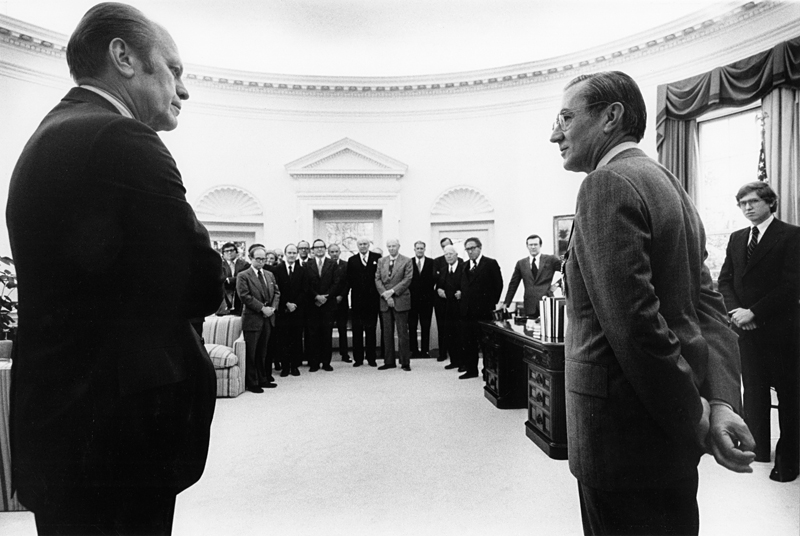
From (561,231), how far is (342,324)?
11.7 feet

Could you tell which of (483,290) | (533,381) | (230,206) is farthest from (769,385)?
(230,206)

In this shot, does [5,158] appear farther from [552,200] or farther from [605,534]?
[552,200]

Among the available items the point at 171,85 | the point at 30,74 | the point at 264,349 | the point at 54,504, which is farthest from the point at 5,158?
the point at 264,349

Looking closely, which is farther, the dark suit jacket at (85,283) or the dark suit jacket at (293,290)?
the dark suit jacket at (293,290)

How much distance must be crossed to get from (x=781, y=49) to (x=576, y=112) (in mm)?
3837

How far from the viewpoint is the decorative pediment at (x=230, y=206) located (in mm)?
7461

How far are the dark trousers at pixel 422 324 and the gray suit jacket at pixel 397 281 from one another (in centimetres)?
55

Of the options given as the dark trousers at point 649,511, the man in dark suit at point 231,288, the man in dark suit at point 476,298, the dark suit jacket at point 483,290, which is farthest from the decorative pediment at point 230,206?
the dark trousers at point 649,511

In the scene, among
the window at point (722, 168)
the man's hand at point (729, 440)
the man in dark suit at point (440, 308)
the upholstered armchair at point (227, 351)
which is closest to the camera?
the man's hand at point (729, 440)

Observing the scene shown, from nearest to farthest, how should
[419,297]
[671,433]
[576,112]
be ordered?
[671,433], [576,112], [419,297]

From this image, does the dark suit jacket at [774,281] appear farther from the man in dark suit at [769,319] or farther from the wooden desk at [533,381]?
the wooden desk at [533,381]

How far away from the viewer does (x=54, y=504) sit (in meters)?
0.94

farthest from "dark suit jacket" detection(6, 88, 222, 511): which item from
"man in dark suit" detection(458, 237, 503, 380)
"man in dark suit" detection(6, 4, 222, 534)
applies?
"man in dark suit" detection(458, 237, 503, 380)

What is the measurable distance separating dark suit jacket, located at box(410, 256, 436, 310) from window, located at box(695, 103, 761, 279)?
3872 millimetres
